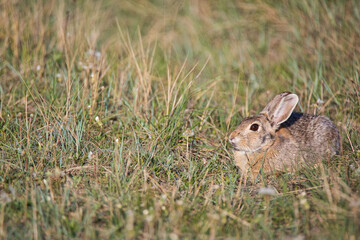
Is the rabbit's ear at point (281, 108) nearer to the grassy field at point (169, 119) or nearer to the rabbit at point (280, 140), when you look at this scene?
the rabbit at point (280, 140)

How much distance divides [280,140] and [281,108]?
0.36m

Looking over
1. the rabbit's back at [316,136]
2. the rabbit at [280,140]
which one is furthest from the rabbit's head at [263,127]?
the rabbit's back at [316,136]

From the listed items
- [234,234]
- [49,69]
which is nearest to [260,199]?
[234,234]

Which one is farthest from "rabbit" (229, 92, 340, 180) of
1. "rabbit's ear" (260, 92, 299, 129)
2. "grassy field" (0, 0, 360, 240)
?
"grassy field" (0, 0, 360, 240)

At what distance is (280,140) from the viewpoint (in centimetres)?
489

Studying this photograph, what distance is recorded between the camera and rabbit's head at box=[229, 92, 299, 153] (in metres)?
4.76

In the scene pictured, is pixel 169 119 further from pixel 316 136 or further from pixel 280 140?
pixel 316 136

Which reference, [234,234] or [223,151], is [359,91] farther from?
[234,234]

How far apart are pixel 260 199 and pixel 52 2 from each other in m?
5.15

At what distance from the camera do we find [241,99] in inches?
245

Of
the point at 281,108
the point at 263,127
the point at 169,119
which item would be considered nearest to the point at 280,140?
the point at 263,127

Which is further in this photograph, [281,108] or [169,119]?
[169,119]

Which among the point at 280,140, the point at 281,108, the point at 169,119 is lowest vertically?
the point at 280,140

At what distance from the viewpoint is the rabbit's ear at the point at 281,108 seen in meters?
4.83
